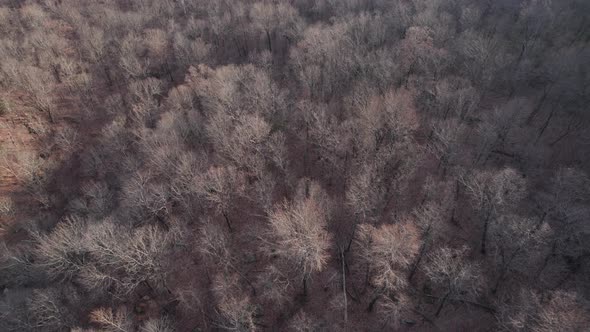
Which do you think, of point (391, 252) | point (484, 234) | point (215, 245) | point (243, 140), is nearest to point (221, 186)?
point (215, 245)

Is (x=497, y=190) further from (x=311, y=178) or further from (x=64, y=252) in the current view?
(x=64, y=252)

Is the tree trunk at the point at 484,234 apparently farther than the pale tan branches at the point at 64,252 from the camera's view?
Yes

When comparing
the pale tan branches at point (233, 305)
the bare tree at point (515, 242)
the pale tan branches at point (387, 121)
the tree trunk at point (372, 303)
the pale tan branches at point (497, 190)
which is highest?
the pale tan branches at point (387, 121)

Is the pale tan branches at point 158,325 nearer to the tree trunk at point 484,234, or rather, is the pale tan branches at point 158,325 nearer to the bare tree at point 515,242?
the bare tree at point 515,242

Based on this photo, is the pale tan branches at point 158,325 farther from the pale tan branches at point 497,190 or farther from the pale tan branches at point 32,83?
the pale tan branches at point 32,83

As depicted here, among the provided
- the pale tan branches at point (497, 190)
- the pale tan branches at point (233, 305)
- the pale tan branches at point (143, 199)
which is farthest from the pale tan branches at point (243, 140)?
the pale tan branches at point (497, 190)

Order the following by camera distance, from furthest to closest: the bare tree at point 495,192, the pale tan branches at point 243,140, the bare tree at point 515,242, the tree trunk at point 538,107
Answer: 1. the tree trunk at point 538,107
2. the pale tan branches at point 243,140
3. the bare tree at point 495,192
4. the bare tree at point 515,242

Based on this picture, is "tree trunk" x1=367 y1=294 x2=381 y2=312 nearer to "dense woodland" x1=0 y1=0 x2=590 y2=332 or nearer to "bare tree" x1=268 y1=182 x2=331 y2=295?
"dense woodland" x1=0 y1=0 x2=590 y2=332

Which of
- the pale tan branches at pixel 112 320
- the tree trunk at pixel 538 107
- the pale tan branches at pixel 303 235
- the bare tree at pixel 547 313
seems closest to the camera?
the bare tree at pixel 547 313

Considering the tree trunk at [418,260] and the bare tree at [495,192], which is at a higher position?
the bare tree at [495,192]

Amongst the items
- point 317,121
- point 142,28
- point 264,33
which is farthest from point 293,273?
point 142,28
